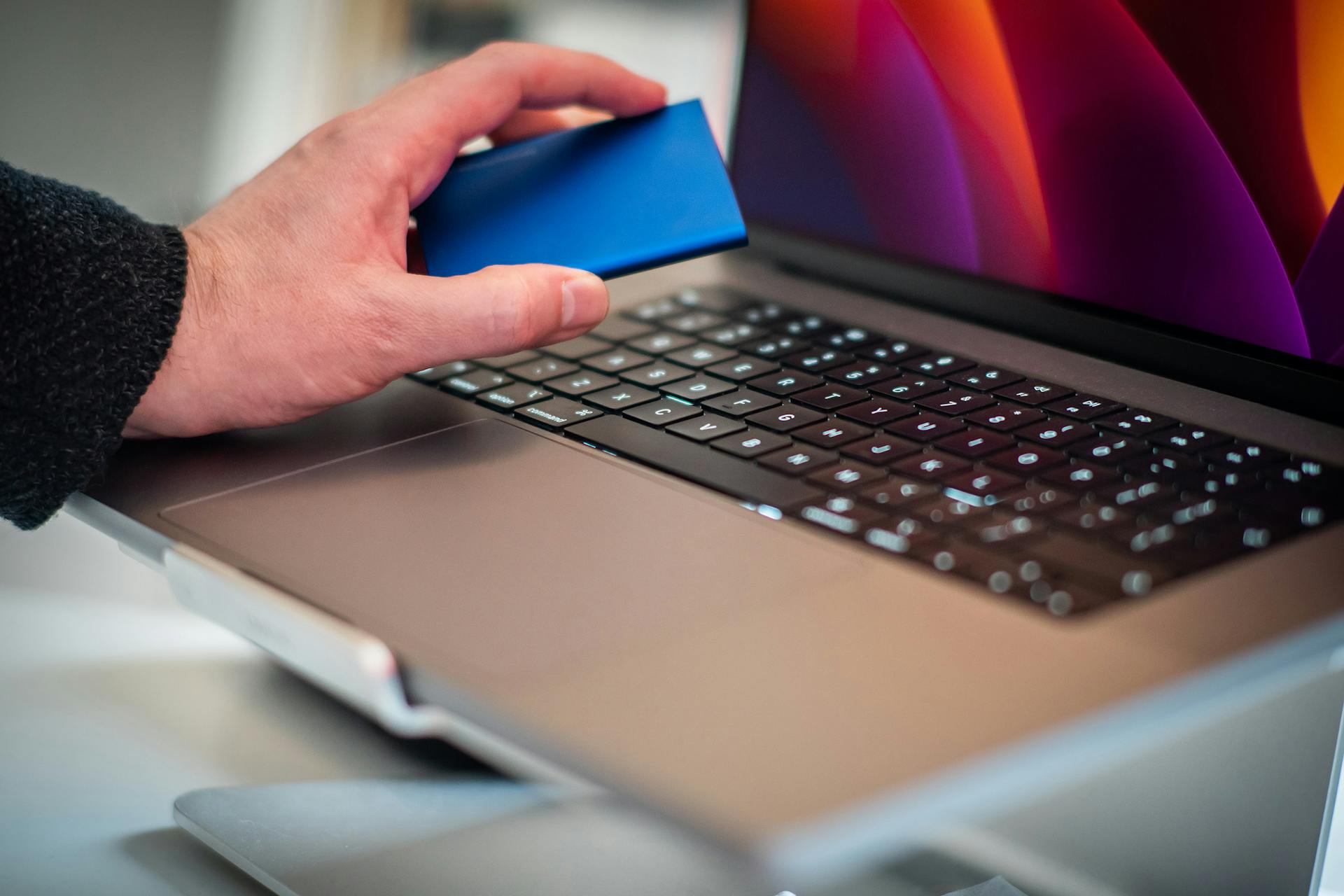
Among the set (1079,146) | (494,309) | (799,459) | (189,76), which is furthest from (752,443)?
(189,76)

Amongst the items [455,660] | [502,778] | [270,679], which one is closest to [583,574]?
[455,660]

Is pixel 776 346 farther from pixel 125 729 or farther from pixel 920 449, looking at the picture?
pixel 125 729

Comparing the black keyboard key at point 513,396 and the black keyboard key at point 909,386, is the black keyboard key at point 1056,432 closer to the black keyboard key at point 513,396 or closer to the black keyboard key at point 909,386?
the black keyboard key at point 909,386

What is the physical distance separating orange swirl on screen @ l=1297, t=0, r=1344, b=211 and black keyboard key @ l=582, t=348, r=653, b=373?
32 centimetres

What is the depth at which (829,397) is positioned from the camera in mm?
582

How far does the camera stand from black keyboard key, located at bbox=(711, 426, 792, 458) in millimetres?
528

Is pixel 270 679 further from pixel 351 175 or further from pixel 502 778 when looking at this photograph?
pixel 351 175

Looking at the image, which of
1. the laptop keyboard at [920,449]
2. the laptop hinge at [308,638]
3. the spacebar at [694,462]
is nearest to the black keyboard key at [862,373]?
the laptop keyboard at [920,449]

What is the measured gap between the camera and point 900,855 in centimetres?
54

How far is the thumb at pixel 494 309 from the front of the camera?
0.53m

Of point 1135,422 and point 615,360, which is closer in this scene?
point 1135,422

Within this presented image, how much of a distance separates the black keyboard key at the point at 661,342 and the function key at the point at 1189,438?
0.25 meters

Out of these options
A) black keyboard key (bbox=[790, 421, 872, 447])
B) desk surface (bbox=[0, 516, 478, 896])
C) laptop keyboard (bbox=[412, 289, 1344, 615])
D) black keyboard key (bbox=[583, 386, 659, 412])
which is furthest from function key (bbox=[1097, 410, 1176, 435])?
desk surface (bbox=[0, 516, 478, 896])

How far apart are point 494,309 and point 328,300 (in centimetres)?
8
